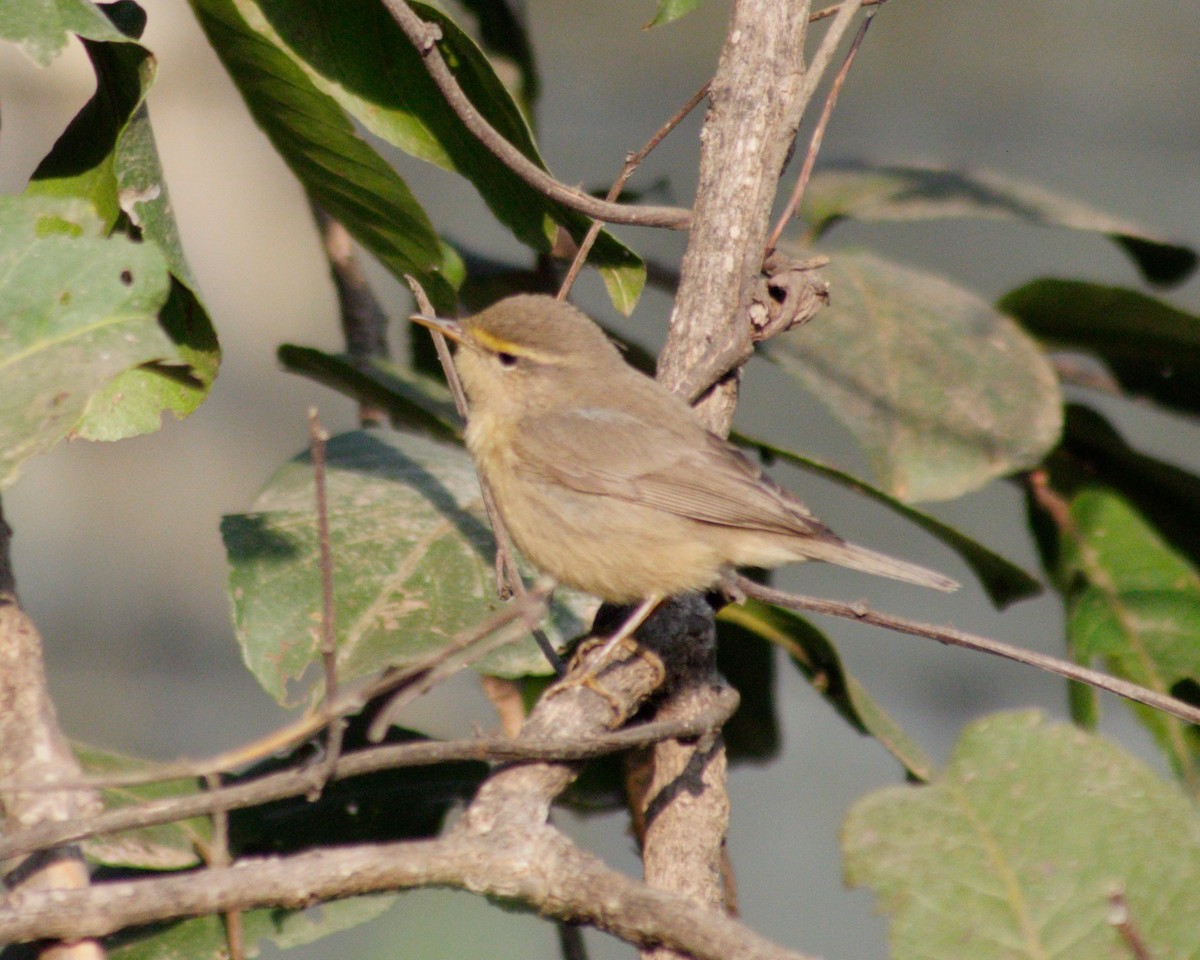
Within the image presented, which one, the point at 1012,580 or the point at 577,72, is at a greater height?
the point at 577,72

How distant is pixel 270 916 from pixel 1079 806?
4.02 feet

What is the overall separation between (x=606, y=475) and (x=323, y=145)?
0.91 m

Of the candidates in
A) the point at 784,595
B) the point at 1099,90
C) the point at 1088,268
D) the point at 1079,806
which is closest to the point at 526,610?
the point at 784,595

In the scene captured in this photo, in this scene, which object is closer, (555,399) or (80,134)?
(80,134)

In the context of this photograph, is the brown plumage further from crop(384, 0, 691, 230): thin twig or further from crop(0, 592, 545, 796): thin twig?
crop(0, 592, 545, 796): thin twig

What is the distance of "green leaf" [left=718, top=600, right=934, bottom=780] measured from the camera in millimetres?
2373

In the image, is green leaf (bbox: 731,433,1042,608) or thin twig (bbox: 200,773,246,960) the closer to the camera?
thin twig (bbox: 200,773,246,960)

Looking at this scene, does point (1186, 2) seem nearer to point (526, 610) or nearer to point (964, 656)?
point (964, 656)

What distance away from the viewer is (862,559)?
2553 millimetres

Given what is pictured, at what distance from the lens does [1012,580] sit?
2.56m

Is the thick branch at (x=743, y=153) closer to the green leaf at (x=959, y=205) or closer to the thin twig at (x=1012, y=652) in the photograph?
the thin twig at (x=1012, y=652)

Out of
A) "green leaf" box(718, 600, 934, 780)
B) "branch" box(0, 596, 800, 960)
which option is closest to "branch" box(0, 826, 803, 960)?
"branch" box(0, 596, 800, 960)

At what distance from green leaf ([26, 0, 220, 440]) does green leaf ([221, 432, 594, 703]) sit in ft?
0.89

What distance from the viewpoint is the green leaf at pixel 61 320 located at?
5.11ft
